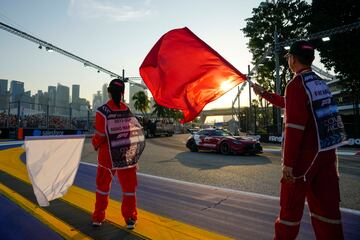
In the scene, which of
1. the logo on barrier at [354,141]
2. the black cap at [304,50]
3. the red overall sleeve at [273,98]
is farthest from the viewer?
→ the logo on barrier at [354,141]

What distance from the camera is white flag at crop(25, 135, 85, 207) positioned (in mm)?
4305

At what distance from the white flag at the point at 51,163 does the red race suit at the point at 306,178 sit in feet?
10.4

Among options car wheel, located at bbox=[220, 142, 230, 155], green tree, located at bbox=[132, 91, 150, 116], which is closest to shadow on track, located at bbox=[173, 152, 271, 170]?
car wheel, located at bbox=[220, 142, 230, 155]

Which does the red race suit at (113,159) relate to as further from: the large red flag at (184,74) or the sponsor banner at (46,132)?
the sponsor banner at (46,132)

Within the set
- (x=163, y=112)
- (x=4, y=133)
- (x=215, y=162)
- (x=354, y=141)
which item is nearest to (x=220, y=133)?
(x=215, y=162)

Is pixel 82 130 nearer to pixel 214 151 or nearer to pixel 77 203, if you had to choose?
pixel 214 151

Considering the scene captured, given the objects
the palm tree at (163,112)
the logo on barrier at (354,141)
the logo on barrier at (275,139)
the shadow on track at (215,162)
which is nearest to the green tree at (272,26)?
the logo on barrier at (275,139)

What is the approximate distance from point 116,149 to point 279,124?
961 inches

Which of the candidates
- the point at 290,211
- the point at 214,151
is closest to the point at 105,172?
the point at 290,211

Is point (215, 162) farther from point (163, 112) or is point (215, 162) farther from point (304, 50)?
point (163, 112)

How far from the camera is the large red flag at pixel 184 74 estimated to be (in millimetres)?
3697

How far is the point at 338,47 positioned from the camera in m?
23.0

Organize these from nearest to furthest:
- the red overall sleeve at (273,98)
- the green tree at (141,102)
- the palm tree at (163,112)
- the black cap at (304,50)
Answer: the black cap at (304,50) → the red overall sleeve at (273,98) → the green tree at (141,102) → the palm tree at (163,112)

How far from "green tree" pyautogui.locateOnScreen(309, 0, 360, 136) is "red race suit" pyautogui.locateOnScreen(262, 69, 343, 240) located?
21.2m
